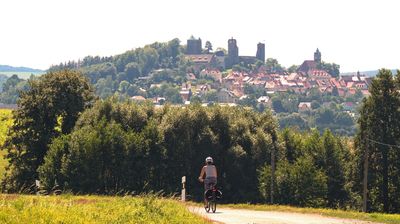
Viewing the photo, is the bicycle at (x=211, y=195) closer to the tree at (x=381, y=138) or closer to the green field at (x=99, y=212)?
the green field at (x=99, y=212)

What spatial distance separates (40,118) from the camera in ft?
153

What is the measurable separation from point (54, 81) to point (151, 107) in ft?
23.6

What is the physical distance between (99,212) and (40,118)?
31.8m

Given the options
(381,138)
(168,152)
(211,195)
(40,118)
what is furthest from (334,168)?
(211,195)

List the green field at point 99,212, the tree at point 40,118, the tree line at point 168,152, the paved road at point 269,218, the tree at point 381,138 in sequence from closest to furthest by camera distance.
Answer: the green field at point 99,212 → the paved road at point 269,218 → the tree line at point 168,152 → the tree at point 40,118 → the tree at point 381,138

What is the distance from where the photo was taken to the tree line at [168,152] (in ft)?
131

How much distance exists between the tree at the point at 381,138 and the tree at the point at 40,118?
20.0m

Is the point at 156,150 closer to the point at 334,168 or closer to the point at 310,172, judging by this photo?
the point at 310,172

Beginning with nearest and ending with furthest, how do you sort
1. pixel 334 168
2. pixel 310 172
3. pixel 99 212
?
pixel 99 212 < pixel 310 172 < pixel 334 168

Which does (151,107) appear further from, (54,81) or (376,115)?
(376,115)

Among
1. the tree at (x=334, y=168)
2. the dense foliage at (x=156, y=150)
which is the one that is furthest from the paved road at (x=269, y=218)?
the tree at (x=334, y=168)

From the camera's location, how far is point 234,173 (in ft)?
136

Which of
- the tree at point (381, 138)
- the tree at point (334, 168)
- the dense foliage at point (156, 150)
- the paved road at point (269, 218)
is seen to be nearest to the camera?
the paved road at point (269, 218)

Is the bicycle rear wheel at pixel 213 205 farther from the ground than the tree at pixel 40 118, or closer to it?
closer to it
